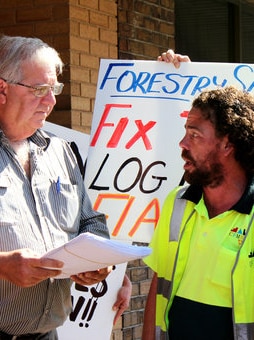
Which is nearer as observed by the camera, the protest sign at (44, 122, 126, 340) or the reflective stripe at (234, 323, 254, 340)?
the reflective stripe at (234, 323, 254, 340)

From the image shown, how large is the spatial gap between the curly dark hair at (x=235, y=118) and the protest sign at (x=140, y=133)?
0.94 meters

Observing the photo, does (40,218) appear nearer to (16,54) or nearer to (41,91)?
(41,91)

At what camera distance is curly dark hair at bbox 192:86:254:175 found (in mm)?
3436

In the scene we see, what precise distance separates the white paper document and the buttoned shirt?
12.1 inches

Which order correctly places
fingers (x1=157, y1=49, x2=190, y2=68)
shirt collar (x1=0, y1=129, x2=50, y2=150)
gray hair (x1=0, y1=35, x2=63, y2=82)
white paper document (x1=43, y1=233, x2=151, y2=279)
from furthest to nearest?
1. fingers (x1=157, y1=49, x2=190, y2=68)
2. shirt collar (x1=0, y1=129, x2=50, y2=150)
3. gray hair (x1=0, y1=35, x2=63, y2=82)
4. white paper document (x1=43, y1=233, x2=151, y2=279)

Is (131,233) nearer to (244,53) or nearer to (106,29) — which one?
(106,29)

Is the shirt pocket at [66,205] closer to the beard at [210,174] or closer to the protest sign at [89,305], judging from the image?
the beard at [210,174]

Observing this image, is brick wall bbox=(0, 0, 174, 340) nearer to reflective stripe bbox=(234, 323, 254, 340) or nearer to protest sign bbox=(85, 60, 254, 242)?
protest sign bbox=(85, 60, 254, 242)

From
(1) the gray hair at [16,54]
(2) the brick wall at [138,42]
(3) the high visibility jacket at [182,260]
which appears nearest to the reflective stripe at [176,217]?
(3) the high visibility jacket at [182,260]

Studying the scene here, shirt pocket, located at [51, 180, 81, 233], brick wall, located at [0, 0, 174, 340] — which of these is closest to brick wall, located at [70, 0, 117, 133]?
brick wall, located at [0, 0, 174, 340]

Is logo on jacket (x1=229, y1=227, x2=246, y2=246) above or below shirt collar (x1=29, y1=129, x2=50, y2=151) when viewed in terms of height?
below

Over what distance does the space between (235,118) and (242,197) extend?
0.30 m

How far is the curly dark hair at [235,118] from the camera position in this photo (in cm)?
344

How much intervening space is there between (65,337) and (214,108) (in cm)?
165
